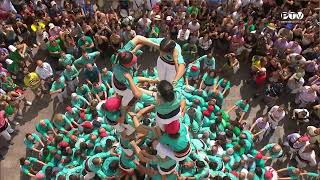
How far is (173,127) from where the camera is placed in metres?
8.50

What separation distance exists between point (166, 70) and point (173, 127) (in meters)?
1.92

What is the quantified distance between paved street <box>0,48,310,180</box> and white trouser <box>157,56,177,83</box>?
512cm

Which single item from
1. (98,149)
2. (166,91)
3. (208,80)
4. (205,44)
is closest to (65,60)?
(98,149)

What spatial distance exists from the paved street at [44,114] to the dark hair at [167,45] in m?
5.96

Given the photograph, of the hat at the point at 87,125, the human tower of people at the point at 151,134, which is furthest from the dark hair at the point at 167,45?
the hat at the point at 87,125

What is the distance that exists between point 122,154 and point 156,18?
20.6 ft

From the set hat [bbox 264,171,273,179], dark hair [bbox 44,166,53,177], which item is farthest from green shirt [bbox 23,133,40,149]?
hat [bbox 264,171,273,179]

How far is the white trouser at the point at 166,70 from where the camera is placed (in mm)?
9812

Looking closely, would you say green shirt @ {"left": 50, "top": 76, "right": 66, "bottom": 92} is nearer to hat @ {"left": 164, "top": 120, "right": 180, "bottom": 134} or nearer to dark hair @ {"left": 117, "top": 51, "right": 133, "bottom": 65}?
dark hair @ {"left": 117, "top": 51, "right": 133, "bottom": 65}

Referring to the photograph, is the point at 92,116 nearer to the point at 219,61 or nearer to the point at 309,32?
the point at 219,61

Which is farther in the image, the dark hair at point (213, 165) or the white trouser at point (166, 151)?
the dark hair at point (213, 165)

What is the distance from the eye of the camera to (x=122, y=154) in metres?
10.6

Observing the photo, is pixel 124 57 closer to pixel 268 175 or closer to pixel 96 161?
pixel 96 161

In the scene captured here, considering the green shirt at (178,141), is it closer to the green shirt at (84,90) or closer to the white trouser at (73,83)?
the green shirt at (84,90)
